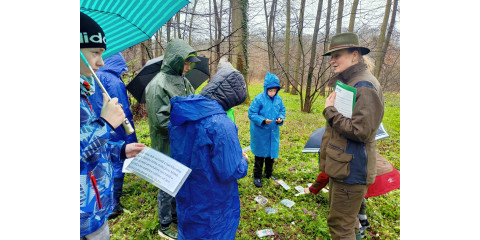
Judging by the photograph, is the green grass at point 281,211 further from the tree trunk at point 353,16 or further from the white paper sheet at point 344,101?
the tree trunk at point 353,16

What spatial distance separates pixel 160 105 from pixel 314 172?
3355 millimetres

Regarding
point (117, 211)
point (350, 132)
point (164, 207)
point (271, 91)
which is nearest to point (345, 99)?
point (350, 132)

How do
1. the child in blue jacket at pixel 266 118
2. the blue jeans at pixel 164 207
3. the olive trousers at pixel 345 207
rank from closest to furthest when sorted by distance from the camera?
the olive trousers at pixel 345 207, the blue jeans at pixel 164 207, the child in blue jacket at pixel 266 118

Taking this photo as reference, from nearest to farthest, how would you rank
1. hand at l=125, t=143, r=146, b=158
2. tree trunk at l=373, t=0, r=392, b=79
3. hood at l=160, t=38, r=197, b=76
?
1. hand at l=125, t=143, r=146, b=158
2. hood at l=160, t=38, r=197, b=76
3. tree trunk at l=373, t=0, r=392, b=79

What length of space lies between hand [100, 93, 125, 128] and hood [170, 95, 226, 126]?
0.35 meters

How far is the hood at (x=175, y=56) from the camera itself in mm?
2438

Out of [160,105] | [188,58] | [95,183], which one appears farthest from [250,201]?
[95,183]

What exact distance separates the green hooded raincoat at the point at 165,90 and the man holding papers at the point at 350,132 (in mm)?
1594

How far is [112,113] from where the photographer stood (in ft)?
4.55

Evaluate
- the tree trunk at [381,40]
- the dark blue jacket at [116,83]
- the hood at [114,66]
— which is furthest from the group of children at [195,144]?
the tree trunk at [381,40]

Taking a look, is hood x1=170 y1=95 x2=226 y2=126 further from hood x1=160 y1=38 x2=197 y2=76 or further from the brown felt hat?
the brown felt hat

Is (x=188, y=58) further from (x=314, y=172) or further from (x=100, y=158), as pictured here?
(x=314, y=172)

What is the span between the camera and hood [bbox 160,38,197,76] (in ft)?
8.00

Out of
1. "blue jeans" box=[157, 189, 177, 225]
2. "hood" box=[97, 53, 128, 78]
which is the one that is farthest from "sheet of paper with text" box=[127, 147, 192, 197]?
"hood" box=[97, 53, 128, 78]
